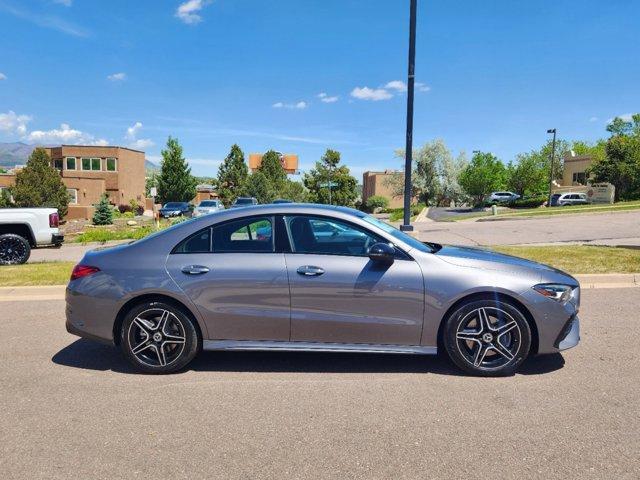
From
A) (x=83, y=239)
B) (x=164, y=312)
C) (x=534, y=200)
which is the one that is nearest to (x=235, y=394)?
(x=164, y=312)

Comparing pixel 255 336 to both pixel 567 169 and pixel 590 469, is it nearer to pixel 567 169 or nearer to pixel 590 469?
pixel 590 469

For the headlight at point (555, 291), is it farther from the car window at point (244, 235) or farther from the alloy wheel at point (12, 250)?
the alloy wheel at point (12, 250)

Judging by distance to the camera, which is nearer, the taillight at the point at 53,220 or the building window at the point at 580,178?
the taillight at the point at 53,220

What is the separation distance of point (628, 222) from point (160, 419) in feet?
72.1

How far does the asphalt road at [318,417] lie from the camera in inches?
111

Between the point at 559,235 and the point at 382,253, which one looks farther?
the point at 559,235

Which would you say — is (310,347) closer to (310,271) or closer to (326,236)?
(310,271)

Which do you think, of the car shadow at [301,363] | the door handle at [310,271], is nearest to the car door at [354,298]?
the door handle at [310,271]

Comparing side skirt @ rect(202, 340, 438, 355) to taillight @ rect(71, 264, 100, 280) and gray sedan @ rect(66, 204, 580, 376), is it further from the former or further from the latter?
taillight @ rect(71, 264, 100, 280)

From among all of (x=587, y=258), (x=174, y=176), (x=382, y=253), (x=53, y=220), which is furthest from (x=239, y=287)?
(x=174, y=176)

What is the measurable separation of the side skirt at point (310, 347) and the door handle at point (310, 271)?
0.61 m

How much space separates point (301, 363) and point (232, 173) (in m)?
51.9

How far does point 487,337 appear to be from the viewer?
159 inches

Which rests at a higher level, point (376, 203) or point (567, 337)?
point (567, 337)
